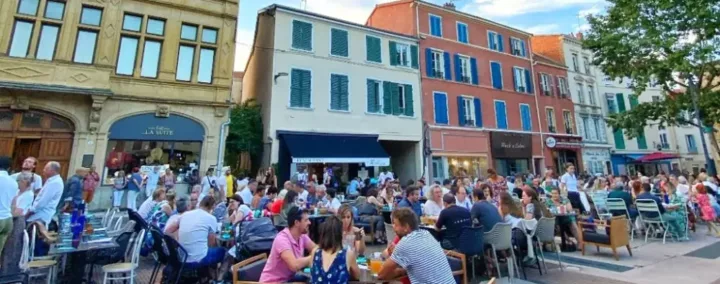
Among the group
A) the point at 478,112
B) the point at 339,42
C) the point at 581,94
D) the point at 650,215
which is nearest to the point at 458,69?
the point at 478,112

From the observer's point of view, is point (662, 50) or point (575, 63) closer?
point (662, 50)

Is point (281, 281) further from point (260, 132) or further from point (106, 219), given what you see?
point (260, 132)

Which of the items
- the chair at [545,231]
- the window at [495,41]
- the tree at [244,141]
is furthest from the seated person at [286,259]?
the window at [495,41]

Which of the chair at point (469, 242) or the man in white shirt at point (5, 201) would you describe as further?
the chair at point (469, 242)

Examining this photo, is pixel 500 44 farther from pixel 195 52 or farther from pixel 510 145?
pixel 195 52

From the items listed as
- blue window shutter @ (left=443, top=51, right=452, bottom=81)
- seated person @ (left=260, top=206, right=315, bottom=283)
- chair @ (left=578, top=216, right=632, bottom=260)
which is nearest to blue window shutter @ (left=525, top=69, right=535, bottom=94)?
blue window shutter @ (left=443, top=51, right=452, bottom=81)

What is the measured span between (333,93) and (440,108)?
20.9 feet

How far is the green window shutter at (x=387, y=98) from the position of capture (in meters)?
16.4

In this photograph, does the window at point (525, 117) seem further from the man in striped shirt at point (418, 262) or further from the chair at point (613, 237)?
the man in striped shirt at point (418, 262)

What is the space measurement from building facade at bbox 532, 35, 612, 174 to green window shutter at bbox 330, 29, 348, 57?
17.4 metres

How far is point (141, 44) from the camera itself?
11844 millimetres

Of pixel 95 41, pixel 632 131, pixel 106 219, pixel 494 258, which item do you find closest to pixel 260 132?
pixel 95 41

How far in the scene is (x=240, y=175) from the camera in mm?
13336

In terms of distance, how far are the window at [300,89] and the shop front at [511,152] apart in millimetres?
11349
